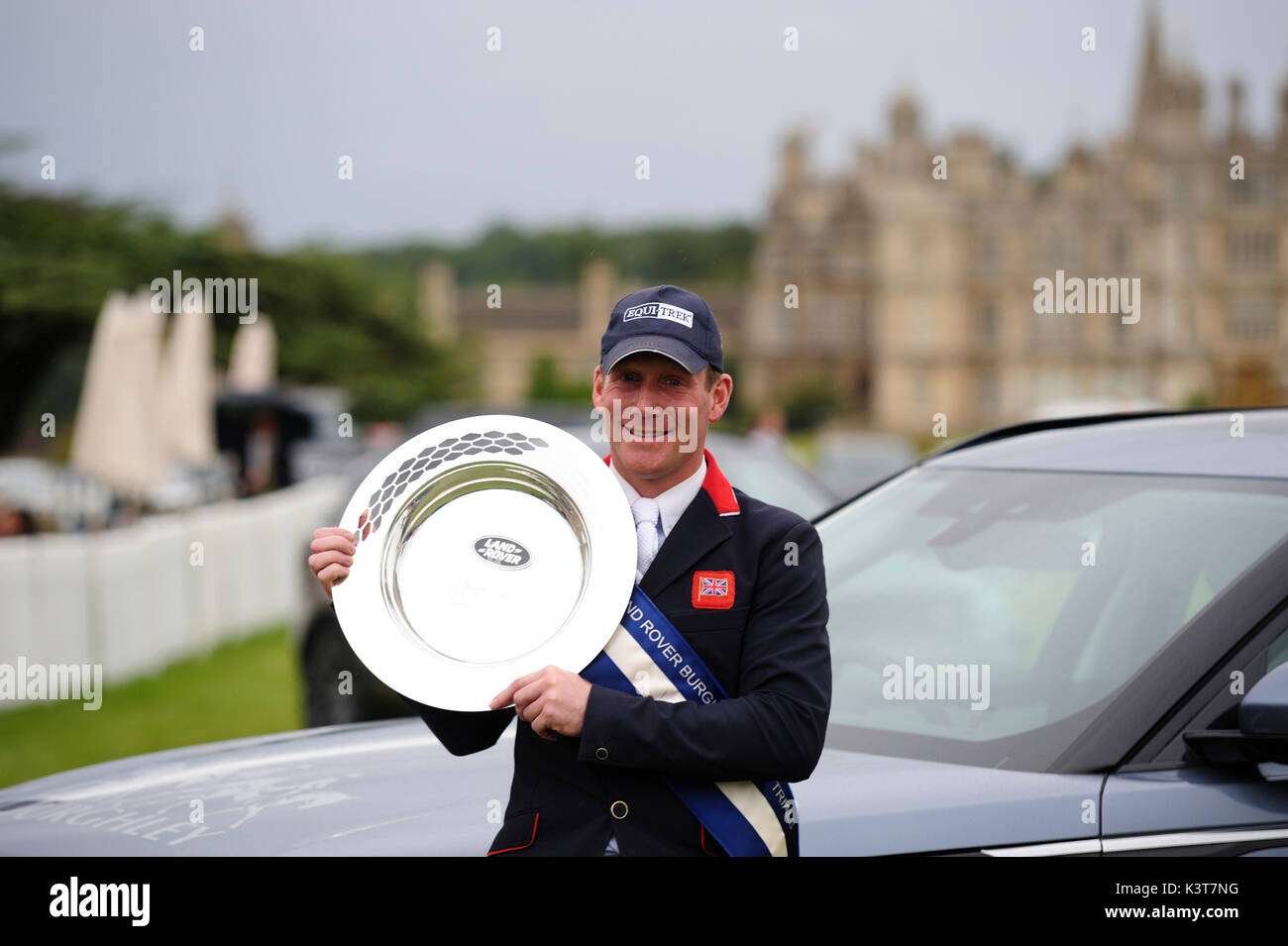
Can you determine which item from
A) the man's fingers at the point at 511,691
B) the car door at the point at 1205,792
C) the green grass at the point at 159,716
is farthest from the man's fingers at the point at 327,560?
the green grass at the point at 159,716

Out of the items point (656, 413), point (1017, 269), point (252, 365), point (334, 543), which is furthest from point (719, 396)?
point (1017, 269)

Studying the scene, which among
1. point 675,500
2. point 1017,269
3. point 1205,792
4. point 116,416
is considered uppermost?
point 675,500

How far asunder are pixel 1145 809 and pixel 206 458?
1617 cm

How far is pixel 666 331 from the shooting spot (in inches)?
83.0

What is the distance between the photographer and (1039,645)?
303 centimetres

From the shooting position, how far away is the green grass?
7.55 m

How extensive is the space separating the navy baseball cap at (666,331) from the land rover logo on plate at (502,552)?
304 mm

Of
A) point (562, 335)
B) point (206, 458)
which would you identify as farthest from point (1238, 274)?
point (206, 458)

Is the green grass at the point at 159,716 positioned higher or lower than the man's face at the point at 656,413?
lower

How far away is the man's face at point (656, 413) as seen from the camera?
2137 millimetres

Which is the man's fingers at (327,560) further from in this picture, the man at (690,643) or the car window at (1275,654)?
the car window at (1275,654)

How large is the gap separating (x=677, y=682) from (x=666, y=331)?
1.69 ft

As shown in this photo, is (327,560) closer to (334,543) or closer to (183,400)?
(334,543)

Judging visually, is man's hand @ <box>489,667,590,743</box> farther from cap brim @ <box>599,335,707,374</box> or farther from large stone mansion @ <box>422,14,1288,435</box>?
large stone mansion @ <box>422,14,1288,435</box>
